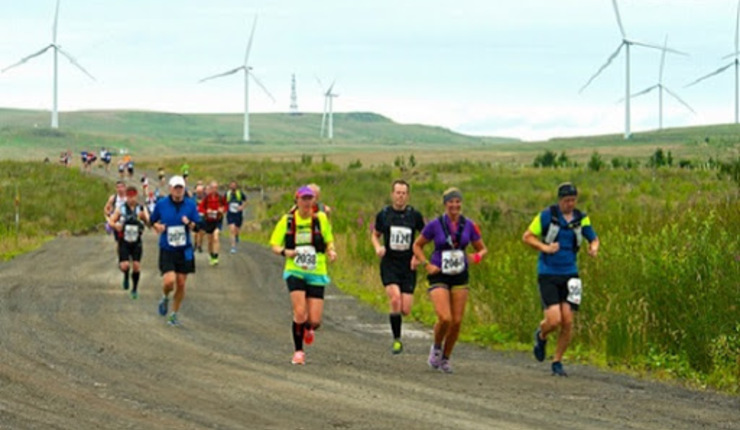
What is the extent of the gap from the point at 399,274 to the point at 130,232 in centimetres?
919

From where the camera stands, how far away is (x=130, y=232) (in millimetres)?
24438

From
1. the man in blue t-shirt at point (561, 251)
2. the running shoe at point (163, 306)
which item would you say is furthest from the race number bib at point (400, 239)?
the running shoe at point (163, 306)

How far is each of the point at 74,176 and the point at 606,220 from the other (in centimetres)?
5928

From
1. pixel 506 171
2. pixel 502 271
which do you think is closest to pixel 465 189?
pixel 506 171

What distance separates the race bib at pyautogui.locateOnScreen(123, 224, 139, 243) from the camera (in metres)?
24.4

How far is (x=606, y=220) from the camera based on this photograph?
80.4ft

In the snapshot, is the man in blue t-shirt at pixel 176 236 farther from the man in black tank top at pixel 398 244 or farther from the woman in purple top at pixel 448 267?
the woman in purple top at pixel 448 267

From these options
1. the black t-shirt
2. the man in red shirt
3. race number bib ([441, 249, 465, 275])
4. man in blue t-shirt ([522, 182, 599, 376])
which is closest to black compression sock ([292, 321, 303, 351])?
the black t-shirt

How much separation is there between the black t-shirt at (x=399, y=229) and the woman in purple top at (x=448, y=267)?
84 centimetres

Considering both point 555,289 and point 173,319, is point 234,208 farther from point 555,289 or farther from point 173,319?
point 555,289

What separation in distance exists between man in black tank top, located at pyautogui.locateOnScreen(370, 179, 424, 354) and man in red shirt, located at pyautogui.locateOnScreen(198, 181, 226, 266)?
1496cm

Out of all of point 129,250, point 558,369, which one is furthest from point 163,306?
point 558,369

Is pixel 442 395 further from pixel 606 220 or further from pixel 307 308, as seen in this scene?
pixel 606 220

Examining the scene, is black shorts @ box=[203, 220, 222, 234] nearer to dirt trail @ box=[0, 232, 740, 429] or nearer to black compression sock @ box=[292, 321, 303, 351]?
dirt trail @ box=[0, 232, 740, 429]
